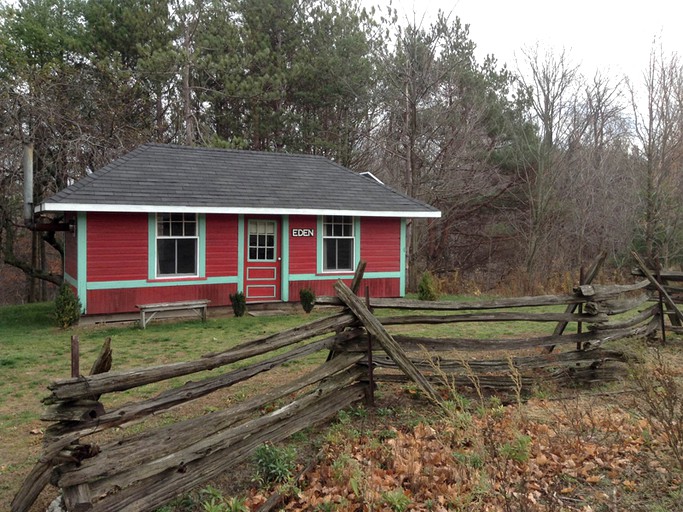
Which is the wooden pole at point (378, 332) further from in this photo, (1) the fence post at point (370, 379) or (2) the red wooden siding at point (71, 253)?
(2) the red wooden siding at point (71, 253)

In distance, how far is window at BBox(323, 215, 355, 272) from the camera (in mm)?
14539

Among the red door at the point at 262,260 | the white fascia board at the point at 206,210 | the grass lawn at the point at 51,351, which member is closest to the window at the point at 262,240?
the red door at the point at 262,260

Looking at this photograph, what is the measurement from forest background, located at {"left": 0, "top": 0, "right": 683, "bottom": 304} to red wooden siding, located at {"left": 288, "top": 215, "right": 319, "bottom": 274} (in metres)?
6.95

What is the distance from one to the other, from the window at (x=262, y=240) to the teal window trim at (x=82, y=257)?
3.95 m

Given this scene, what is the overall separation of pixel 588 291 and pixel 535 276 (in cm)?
1364

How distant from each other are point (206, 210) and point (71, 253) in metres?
3.69

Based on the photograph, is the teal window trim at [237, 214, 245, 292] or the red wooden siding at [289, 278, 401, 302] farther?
the red wooden siding at [289, 278, 401, 302]

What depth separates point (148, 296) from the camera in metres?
12.2

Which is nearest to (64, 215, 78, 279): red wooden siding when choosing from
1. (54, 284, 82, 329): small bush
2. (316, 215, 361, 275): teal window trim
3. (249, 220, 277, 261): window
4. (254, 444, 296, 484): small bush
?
(54, 284, 82, 329): small bush

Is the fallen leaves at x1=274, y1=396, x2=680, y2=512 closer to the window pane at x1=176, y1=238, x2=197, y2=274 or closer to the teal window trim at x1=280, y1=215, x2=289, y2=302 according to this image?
the window pane at x1=176, y1=238, x2=197, y2=274

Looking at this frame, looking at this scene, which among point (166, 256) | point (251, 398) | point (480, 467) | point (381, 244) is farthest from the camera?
point (381, 244)

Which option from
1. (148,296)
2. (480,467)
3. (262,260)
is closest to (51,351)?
(148,296)

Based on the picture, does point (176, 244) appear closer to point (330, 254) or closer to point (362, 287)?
point (330, 254)

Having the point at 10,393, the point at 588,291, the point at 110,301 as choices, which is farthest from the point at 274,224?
the point at 588,291
